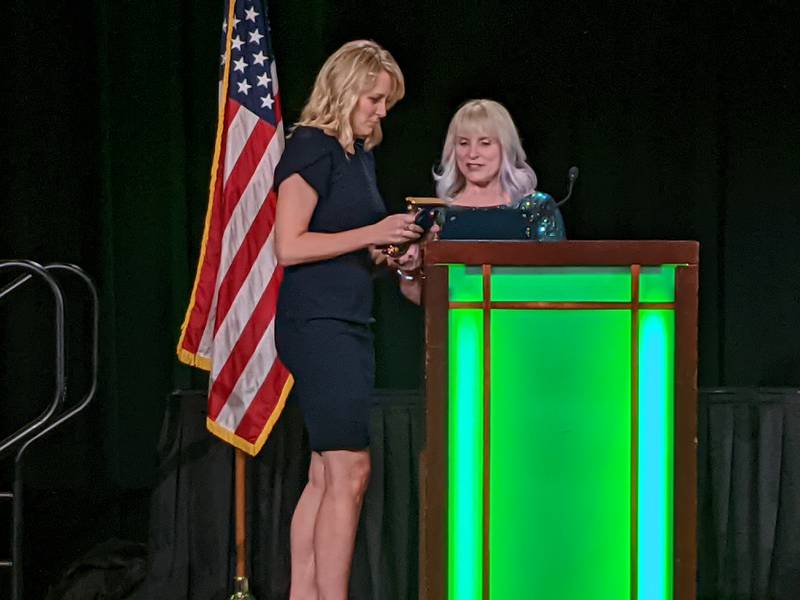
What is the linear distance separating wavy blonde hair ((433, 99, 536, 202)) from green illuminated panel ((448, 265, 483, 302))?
114cm

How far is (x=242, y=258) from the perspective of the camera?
3424mm

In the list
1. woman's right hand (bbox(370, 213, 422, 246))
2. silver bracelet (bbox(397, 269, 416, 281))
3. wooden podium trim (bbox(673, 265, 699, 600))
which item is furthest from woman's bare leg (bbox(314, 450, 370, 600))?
wooden podium trim (bbox(673, 265, 699, 600))

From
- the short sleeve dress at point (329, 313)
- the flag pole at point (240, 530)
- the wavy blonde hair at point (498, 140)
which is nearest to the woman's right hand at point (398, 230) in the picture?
the short sleeve dress at point (329, 313)

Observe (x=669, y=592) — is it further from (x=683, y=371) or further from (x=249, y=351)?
(x=249, y=351)

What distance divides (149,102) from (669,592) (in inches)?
102

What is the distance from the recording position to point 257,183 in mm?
3434

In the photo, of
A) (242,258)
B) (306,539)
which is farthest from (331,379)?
(242,258)

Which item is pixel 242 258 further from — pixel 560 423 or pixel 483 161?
pixel 560 423

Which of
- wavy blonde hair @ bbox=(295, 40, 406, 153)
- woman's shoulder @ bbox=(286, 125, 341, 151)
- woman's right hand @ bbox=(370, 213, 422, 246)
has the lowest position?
woman's right hand @ bbox=(370, 213, 422, 246)

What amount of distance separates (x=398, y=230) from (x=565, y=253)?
0.52 meters

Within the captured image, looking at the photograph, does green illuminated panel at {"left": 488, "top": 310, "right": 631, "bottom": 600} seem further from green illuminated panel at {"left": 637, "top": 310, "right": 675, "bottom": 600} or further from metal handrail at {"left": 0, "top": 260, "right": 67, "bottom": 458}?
Answer: metal handrail at {"left": 0, "top": 260, "right": 67, "bottom": 458}

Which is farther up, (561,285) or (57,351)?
(561,285)

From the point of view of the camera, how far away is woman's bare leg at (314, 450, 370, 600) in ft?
8.78

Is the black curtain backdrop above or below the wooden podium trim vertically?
above
